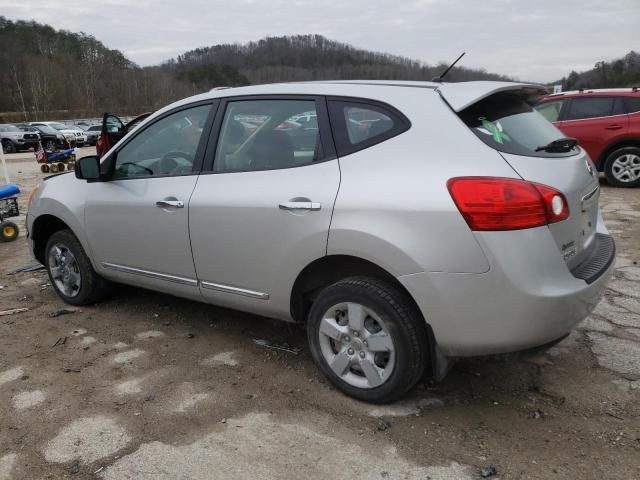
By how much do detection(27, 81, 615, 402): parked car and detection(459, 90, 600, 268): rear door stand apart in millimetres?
11

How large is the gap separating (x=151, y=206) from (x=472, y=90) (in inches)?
83.0

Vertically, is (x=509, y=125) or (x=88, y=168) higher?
(x=509, y=125)

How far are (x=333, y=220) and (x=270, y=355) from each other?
124 centimetres

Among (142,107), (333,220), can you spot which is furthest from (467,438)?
(142,107)

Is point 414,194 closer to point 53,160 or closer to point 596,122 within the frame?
point 596,122

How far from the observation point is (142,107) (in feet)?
294

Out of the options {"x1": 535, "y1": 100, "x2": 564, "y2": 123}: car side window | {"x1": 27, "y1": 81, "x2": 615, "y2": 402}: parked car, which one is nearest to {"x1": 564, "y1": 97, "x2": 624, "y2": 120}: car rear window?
{"x1": 535, "y1": 100, "x2": 564, "y2": 123}: car side window

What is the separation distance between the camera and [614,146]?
30.2 ft

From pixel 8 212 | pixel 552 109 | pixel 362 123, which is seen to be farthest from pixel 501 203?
pixel 552 109

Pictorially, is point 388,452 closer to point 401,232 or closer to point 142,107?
point 401,232

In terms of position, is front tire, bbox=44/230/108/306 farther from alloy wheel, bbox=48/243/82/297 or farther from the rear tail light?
the rear tail light

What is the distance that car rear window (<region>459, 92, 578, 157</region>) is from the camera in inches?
99.9

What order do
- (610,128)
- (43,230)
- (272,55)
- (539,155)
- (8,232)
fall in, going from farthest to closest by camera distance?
(272,55)
(610,128)
(8,232)
(43,230)
(539,155)

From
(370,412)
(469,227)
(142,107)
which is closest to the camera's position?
(469,227)
